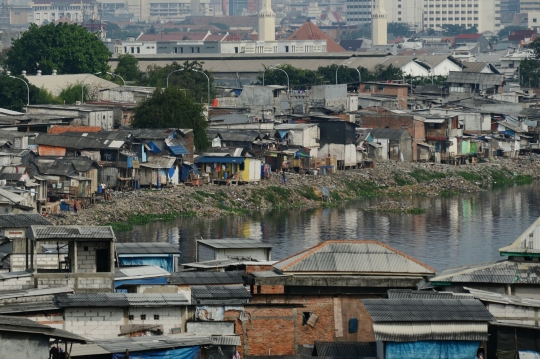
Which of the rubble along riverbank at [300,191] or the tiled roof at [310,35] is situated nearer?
the rubble along riverbank at [300,191]

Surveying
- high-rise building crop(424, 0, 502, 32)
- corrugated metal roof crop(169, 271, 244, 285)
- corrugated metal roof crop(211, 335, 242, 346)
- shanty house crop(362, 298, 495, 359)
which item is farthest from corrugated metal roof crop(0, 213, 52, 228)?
high-rise building crop(424, 0, 502, 32)

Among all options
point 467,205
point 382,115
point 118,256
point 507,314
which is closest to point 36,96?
point 382,115

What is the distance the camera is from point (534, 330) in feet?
55.2

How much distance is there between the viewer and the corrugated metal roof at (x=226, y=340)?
16328 millimetres

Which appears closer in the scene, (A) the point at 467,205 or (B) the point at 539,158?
(A) the point at 467,205

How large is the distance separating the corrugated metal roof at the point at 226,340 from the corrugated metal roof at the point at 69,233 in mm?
1923

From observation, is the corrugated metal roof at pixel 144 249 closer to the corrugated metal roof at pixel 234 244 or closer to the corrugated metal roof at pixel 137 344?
the corrugated metal roof at pixel 234 244

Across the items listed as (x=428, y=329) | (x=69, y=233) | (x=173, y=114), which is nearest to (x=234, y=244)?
(x=69, y=233)

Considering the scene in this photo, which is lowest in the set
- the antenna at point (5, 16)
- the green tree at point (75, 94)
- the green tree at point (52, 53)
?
the green tree at point (75, 94)

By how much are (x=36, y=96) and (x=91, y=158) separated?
1465 centimetres

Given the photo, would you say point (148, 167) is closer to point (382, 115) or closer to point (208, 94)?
point (382, 115)

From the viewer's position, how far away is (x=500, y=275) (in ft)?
60.1

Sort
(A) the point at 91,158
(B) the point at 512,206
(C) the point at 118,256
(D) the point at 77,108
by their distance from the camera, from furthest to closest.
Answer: (D) the point at 77,108 → (B) the point at 512,206 → (A) the point at 91,158 → (C) the point at 118,256

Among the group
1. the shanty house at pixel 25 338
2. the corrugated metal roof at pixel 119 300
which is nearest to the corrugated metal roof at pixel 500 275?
the corrugated metal roof at pixel 119 300
